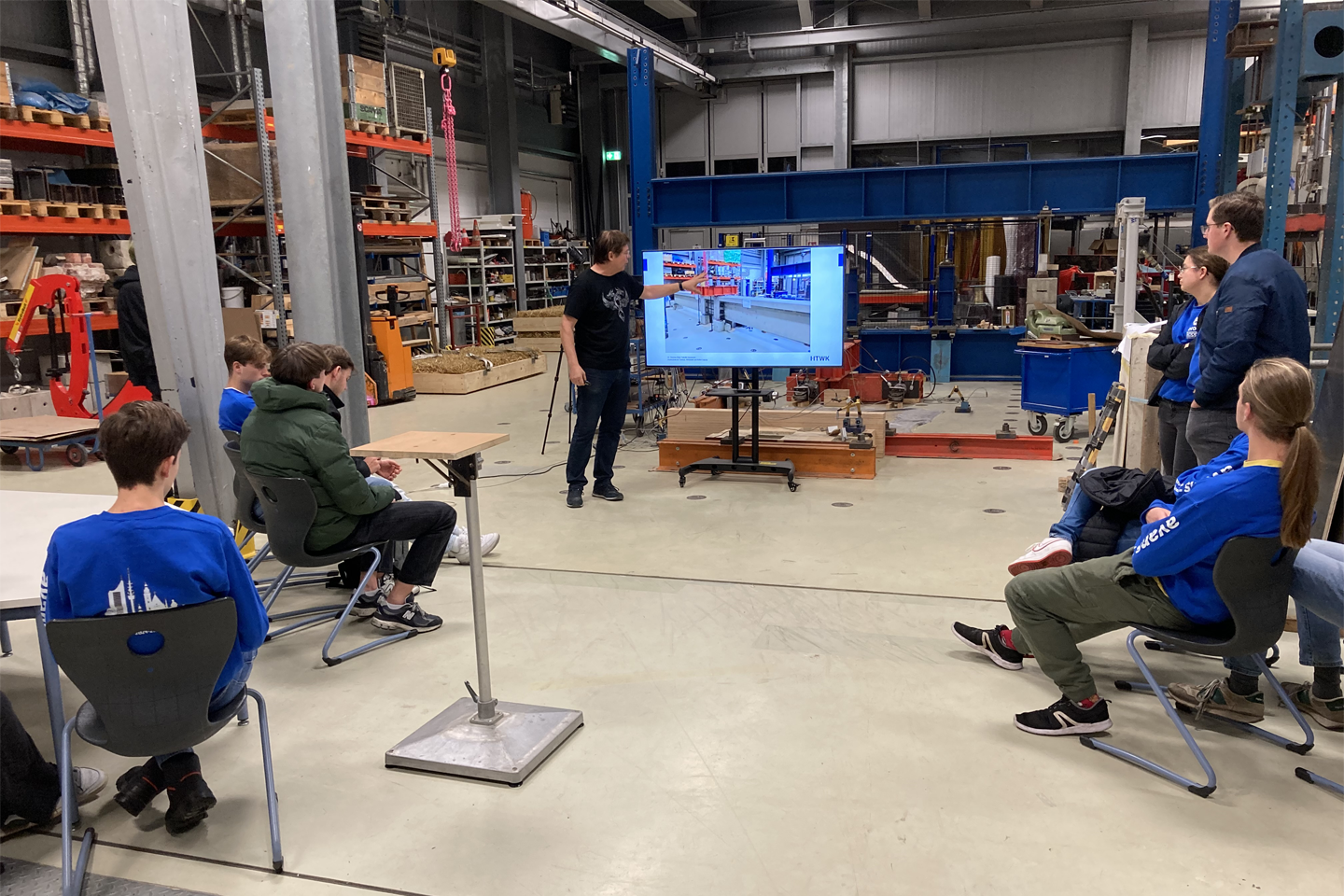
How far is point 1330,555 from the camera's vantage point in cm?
277

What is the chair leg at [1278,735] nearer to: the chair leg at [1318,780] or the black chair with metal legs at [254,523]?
the chair leg at [1318,780]

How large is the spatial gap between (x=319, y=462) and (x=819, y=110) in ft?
60.2

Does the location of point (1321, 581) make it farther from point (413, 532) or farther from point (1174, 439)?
point (413, 532)

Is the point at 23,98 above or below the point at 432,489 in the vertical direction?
above

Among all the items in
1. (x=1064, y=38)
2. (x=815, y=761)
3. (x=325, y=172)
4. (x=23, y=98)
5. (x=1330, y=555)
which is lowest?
(x=815, y=761)

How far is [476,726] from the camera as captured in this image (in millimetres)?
3248

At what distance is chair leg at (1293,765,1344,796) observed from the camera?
2.79 m

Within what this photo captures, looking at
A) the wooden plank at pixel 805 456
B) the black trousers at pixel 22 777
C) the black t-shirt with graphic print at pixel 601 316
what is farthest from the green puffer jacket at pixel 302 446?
the wooden plank at pixel 805 456

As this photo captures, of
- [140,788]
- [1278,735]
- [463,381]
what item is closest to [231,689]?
[140,788]

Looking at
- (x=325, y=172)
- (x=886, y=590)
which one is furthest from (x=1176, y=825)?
(x=325, y=172)

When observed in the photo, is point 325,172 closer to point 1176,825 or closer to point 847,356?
point 1176,825

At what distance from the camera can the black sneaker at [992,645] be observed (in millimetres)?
3725

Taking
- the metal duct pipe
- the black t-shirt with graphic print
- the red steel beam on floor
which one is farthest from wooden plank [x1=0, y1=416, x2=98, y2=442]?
the red steel beam on floor

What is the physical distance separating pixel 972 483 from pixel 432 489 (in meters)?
3.98
